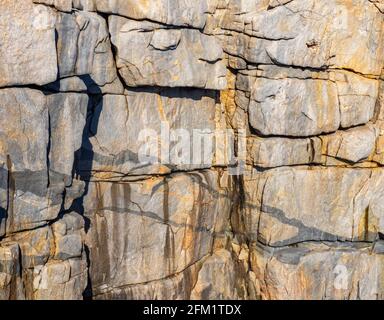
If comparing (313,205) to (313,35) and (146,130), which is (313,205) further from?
(146,130)

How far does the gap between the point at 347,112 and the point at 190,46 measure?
4960 millimetres

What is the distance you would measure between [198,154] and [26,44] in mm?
6038

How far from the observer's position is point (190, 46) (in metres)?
14.6

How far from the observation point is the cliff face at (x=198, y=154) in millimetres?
12461

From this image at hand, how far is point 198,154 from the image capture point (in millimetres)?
15750

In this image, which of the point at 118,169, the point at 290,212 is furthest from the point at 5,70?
the point at 290,212

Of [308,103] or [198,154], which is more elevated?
[308,103]

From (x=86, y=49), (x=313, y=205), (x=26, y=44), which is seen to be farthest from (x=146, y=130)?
(x=313, y=205)

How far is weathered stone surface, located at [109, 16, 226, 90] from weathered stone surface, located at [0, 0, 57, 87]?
235 cm

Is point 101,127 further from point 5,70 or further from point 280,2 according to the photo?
point 280,2

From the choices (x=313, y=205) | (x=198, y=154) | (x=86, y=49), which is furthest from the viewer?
(x=313, y=205)

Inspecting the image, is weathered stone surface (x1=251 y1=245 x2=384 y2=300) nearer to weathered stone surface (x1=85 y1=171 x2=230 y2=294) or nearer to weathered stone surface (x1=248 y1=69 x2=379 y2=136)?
weathered stone surface (x1=85 y1=171 x2=230 y2=294)

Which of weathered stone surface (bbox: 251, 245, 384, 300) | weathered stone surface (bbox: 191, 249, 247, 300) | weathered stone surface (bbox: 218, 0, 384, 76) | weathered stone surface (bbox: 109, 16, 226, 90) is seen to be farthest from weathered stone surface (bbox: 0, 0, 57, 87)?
weathered stone surface (bbox: 251, 245, 384, 300)

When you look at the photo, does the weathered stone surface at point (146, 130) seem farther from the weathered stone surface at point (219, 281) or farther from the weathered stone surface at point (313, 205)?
the weathered stone surface at point (219, 281)
